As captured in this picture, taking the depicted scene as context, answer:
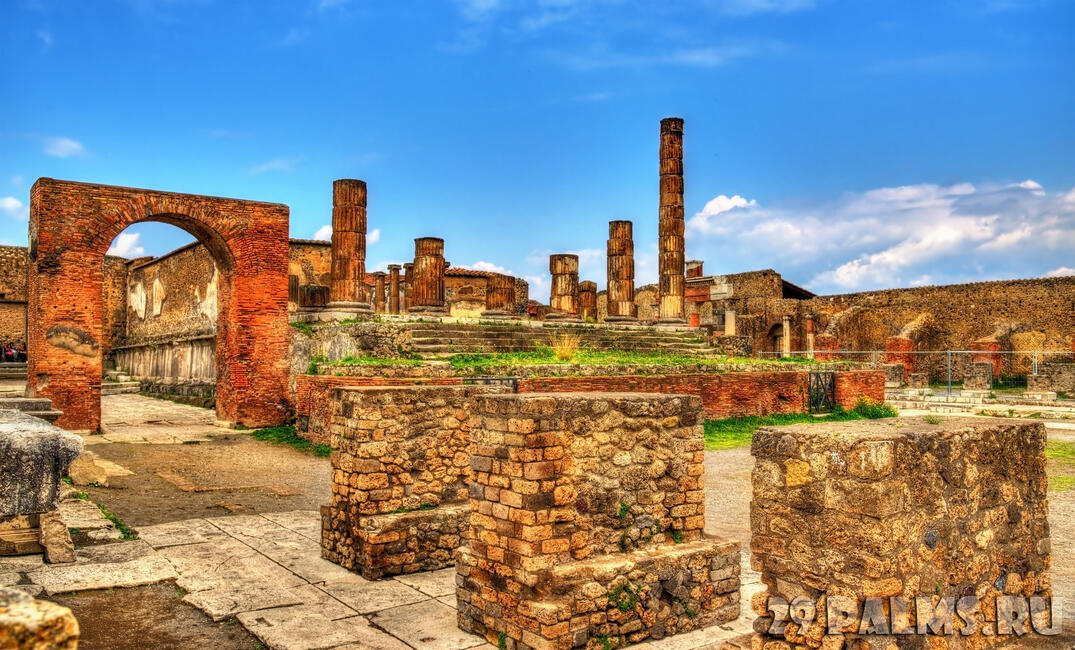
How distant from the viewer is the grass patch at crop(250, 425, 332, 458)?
12057 mm

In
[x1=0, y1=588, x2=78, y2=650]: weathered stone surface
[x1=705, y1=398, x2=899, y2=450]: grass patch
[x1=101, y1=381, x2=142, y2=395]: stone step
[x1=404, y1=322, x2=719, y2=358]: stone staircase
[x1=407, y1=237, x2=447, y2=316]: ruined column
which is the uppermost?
[x1=407, y1=237, x2=447, y2=316]: ruined column

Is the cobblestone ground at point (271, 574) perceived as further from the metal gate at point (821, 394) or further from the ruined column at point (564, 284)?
the ruined column at point (564, 284)

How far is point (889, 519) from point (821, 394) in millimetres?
14232

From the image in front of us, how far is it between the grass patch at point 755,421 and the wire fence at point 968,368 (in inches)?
259

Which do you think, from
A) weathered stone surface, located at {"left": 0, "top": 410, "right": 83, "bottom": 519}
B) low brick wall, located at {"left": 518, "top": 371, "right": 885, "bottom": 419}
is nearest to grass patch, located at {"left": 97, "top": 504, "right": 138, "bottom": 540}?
weathered stone surface, located at {"left": 0, "top": 410, "right": 83, "bottom": 519}

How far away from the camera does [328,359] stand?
14227 millimetres

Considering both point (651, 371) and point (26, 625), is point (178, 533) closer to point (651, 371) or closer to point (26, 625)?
point (26, 625)

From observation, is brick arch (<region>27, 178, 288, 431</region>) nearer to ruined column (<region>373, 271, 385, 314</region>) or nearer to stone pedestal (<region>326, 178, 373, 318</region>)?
stone pedestal (<region>326, 178, 373, 318</region>)

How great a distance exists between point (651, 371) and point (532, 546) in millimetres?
9819

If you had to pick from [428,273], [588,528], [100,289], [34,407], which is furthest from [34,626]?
[428,273]

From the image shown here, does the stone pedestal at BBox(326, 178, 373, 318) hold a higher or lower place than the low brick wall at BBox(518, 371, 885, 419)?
higher

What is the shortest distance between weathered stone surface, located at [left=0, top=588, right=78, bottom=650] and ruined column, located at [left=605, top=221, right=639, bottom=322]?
67.8 ft

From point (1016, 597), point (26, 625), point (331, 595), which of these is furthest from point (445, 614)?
point (26, 625)

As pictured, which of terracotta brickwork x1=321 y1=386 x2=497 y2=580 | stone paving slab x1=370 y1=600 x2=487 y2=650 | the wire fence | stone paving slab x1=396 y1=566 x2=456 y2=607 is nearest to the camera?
stone paving slab x1=370 y1=600 x2=487 y2=650
